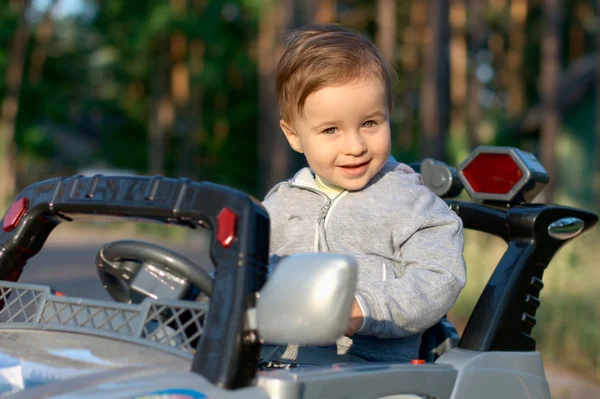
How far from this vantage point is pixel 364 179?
105 inches

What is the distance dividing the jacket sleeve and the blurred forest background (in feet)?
53.9

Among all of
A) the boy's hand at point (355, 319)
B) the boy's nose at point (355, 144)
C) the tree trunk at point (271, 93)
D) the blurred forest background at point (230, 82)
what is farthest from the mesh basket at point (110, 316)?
the blurred forest background at point (230, 82)

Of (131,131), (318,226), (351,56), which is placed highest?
(351,56)

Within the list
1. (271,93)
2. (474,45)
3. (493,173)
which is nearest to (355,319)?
(493,173)

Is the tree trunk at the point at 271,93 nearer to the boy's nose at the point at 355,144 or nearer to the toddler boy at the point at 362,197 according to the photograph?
the toddler boy at the point at 362,197

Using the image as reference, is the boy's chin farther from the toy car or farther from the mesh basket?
the mesh basket

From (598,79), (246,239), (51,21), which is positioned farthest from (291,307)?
(51,21)

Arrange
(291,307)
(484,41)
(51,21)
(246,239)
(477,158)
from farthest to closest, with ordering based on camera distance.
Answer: (484,41), (51,21), (477,158), (246,239), (291,307)

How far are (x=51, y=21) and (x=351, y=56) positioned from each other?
30221mm

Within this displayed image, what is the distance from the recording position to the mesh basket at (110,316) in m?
1.93

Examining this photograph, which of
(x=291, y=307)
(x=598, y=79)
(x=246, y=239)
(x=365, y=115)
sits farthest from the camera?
(x=598, y=79)

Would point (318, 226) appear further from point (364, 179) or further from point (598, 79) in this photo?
point (598, 79)

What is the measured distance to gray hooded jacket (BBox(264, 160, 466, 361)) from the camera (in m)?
2.35

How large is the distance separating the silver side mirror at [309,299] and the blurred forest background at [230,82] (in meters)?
17.1
